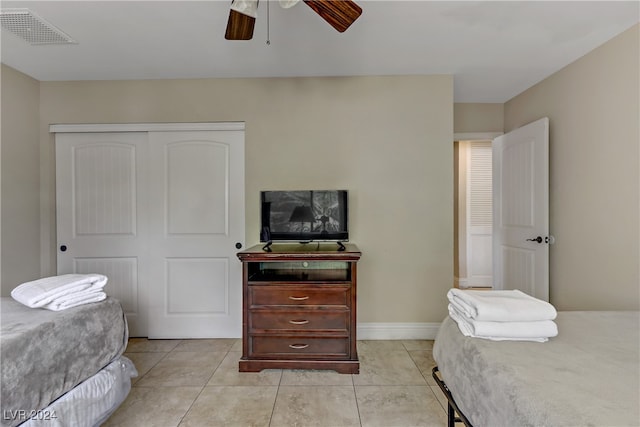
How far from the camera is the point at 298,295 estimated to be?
2389 mm

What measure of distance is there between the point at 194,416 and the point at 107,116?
2808 millimetres

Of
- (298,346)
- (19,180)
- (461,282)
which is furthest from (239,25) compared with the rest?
(461,282)

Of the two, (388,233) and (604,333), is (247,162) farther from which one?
(604,333)

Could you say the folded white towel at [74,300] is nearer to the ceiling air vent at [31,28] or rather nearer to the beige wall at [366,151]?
the beige wall at [366,151]

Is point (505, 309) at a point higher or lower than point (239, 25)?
lower

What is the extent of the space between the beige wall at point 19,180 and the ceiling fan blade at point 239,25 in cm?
Result: 249

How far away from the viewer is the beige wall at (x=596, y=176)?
2131 mm

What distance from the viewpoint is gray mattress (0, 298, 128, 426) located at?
3.75ft

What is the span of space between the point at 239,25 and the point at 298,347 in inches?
84.8

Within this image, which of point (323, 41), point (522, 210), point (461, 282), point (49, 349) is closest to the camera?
point (49, 349)

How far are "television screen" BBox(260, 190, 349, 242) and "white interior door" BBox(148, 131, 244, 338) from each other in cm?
40

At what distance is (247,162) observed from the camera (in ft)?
9.93

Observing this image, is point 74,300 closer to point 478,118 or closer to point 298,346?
point 298,346

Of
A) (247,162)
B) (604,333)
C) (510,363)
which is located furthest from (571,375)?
(247,162)
